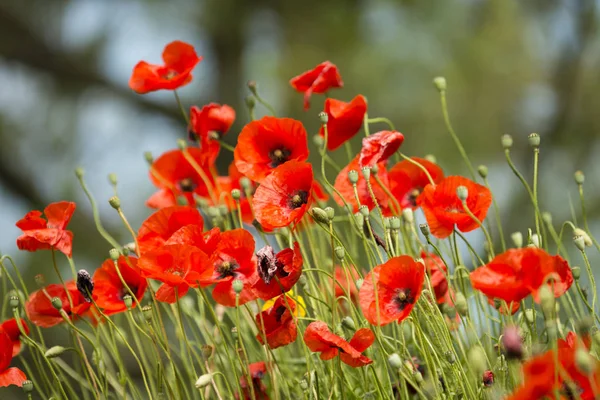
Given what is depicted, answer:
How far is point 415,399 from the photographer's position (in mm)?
785

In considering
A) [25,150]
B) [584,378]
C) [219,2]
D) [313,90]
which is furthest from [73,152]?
[584,378]

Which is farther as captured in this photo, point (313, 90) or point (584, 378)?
point (313, 90)

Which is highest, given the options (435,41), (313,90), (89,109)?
(89,109)

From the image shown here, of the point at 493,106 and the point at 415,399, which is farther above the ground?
the point at 493,106

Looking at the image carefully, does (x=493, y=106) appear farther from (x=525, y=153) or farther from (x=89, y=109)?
(x=89, y=109)

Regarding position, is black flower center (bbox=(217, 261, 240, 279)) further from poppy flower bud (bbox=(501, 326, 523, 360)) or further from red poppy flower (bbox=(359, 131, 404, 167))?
poppy flower bud (bbox=(501, 326, 523, 360))

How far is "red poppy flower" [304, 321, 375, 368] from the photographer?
0.62m

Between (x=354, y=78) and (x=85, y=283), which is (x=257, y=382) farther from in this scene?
(x=354, y=78)

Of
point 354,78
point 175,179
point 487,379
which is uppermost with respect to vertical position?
point 354,78

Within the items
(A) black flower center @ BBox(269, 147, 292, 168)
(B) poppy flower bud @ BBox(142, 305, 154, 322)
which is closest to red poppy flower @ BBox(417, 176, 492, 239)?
(A) black flower center @ BBox(269, 147, 292, 168)

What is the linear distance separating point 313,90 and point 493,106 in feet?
11.9

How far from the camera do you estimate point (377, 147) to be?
76 cm

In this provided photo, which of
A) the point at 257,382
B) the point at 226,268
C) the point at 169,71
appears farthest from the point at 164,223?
the point at 169,71

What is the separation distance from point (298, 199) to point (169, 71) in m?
0.36
